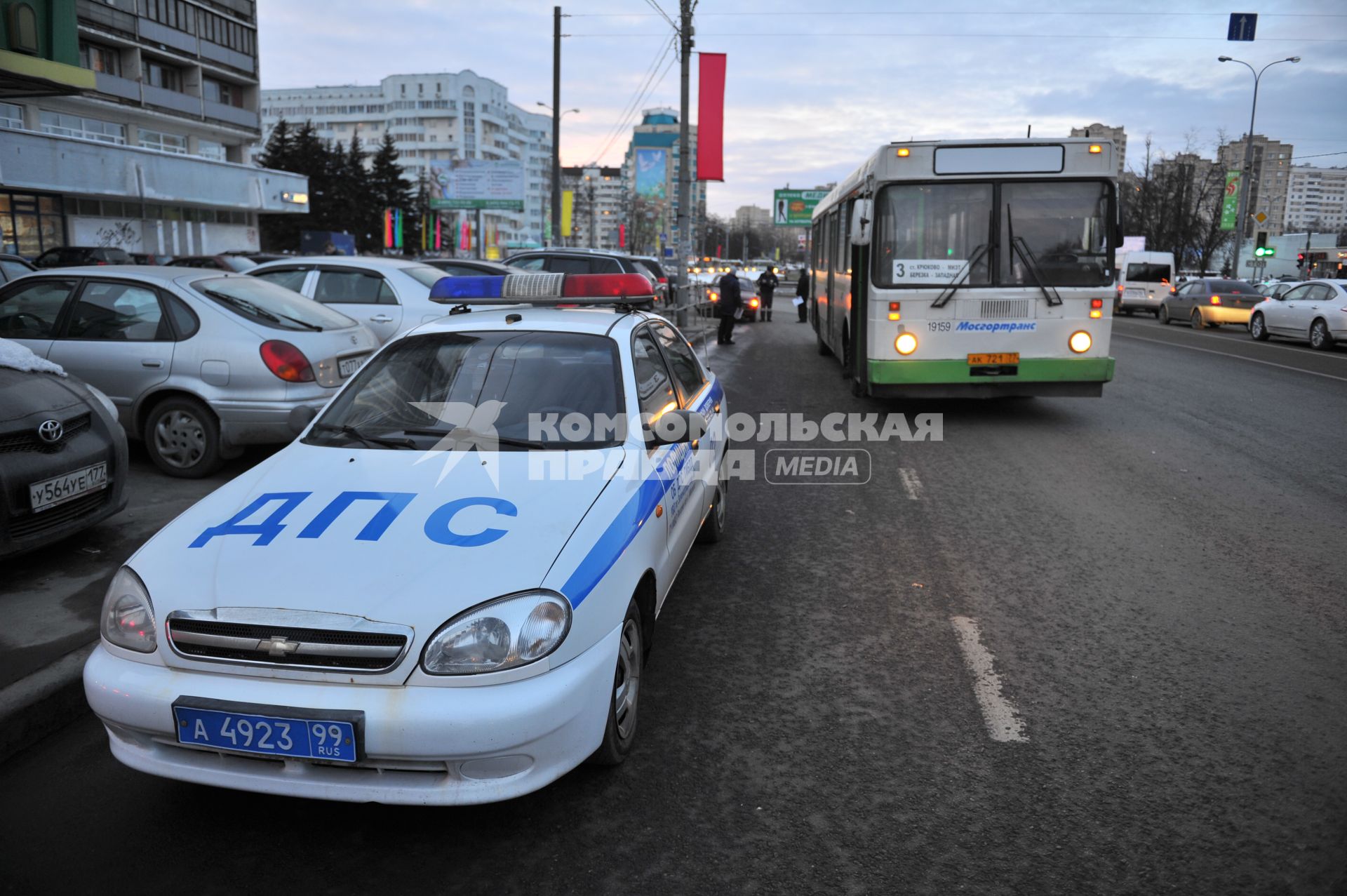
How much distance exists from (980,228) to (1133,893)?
828 centimetres

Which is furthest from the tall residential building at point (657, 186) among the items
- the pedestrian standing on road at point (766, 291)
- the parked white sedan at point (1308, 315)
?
the parked white sedan at point (1308, 315)

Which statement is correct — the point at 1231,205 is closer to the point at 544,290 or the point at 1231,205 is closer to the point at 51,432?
the point at 544,290

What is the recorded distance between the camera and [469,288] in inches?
213

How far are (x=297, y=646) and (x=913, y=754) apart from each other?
219 cm

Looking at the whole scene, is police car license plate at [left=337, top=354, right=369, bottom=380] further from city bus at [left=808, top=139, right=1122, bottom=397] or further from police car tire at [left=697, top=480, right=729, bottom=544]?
city bus at [left=808, top=139, right=1122, bottom=397]

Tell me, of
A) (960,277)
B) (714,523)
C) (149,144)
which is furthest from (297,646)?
(149,144)

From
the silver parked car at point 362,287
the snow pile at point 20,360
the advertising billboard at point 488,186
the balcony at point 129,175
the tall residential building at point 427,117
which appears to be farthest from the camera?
the tall residential building at point 427,117

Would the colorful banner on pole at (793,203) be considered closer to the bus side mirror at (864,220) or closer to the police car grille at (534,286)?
the bus side mirror at (864,220)

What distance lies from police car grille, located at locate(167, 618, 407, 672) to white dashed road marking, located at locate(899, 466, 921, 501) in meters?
5.32

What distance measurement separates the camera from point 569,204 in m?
62.9

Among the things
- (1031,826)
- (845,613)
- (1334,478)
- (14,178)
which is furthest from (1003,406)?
(14,178)

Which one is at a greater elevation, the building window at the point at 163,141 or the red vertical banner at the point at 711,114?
the building window at the point at 163,141

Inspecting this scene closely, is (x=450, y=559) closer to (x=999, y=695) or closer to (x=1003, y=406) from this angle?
(x=999, y=695)

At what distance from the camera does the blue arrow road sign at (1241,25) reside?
26156mm
